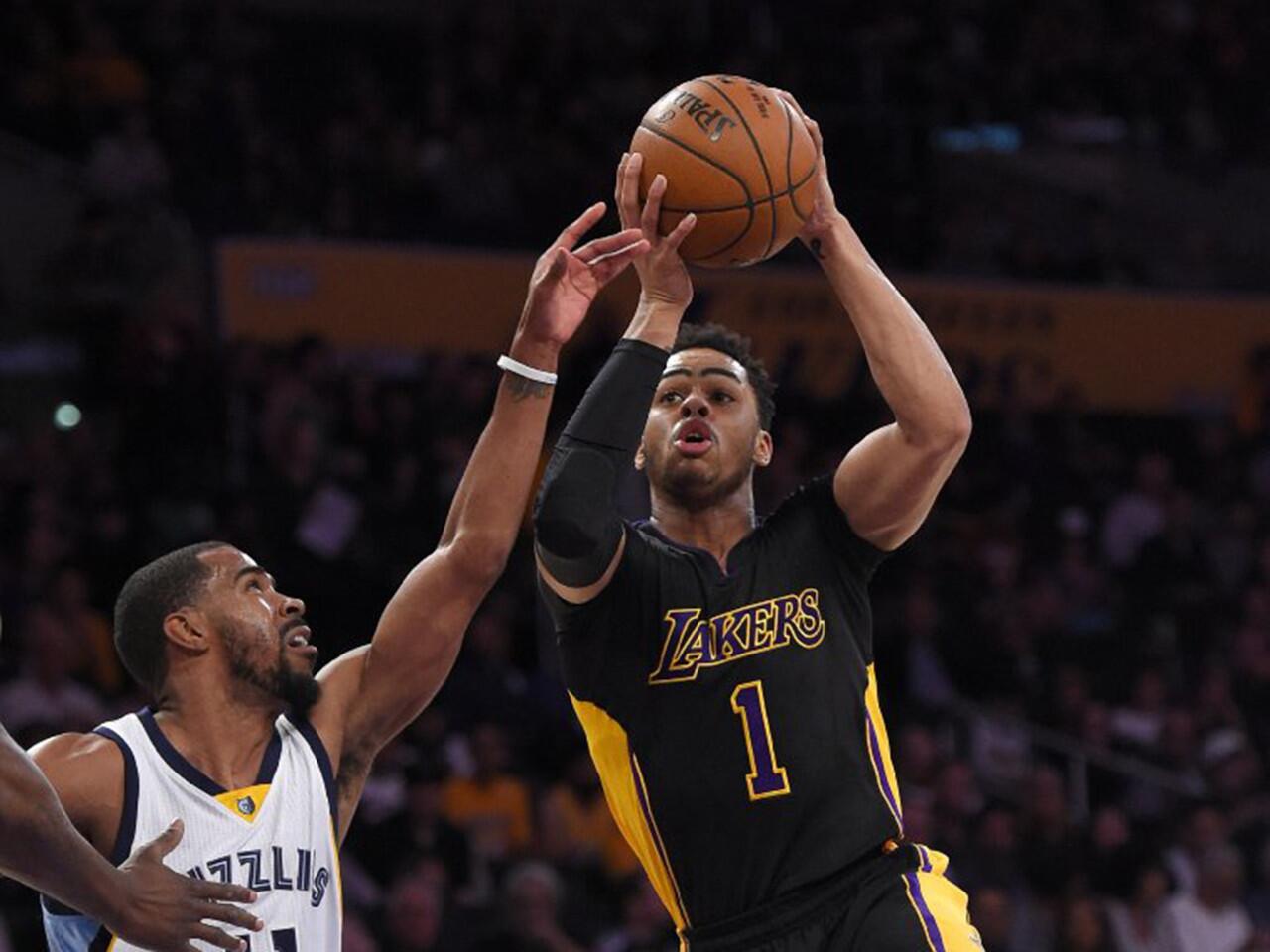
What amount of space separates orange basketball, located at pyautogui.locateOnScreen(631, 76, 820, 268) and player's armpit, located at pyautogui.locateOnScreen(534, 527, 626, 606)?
0.72 meters

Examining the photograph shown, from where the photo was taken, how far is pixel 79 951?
14.5 feet

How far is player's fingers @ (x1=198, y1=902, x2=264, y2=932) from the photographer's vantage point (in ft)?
13.0

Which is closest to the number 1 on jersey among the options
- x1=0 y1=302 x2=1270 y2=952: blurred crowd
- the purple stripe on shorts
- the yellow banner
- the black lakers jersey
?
the black lakers jersey

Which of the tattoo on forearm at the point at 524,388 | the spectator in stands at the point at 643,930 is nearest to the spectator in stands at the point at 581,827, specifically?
the spectator in stands at the point at 643,930

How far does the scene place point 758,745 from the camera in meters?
4.72

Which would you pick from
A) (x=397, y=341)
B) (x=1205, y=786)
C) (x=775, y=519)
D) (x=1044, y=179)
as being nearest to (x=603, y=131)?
(x=397, y=341)

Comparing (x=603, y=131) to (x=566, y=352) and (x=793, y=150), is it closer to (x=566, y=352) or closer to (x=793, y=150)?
(x=566, y=352)

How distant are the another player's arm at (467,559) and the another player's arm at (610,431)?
115 mm

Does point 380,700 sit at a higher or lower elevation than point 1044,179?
lower

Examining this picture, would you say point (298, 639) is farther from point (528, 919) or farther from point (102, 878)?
point (528, 919)

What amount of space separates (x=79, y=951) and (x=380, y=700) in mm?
877

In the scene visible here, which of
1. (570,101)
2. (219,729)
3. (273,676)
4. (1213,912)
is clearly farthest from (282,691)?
(570,101)

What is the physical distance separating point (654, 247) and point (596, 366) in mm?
7392

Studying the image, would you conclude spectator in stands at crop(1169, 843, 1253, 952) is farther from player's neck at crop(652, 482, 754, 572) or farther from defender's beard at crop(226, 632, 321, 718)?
defender's beard at crop(226, 632, 321, 718)
